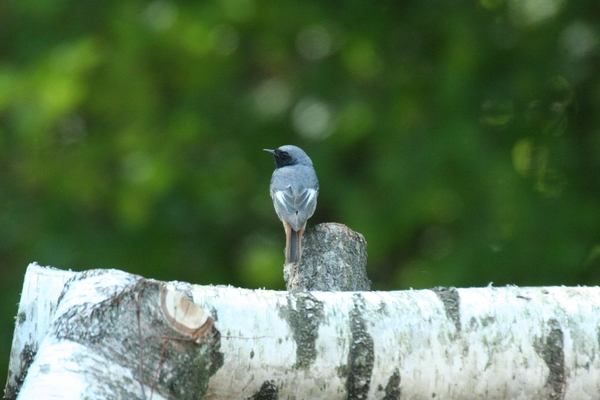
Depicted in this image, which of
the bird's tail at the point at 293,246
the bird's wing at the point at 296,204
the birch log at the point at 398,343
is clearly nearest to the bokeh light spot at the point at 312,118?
the bird's wing at the point at 296,204

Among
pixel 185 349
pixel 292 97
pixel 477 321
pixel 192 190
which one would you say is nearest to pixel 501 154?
pixel 292 97

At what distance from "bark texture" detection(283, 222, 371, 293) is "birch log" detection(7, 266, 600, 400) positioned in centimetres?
76

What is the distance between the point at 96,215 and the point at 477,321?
4.60 m

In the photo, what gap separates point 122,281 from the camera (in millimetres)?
2287

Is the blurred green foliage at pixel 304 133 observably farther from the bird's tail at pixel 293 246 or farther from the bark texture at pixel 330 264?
the bark texture at pixel 330 264

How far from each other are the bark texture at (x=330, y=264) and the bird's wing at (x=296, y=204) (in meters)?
0.94

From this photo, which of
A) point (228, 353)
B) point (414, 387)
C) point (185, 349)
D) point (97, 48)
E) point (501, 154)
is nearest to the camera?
point (185, 349)

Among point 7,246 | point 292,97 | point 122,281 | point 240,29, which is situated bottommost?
point 122,281

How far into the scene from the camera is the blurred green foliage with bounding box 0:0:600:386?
555 cm

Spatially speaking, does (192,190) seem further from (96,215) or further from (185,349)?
(185,349)

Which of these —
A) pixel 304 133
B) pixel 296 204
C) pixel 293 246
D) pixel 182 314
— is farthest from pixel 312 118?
pixel 182 314

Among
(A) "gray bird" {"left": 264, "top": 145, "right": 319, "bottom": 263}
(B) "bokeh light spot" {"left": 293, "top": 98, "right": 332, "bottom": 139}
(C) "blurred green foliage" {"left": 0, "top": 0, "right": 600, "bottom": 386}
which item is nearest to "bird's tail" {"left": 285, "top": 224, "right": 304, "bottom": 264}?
(A) "gray bird" {"left": 264, "top": 145, "right": 319, "bottom": 263}

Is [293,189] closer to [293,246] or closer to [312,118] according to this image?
[312,118]

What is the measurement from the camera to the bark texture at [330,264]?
11.5ft
